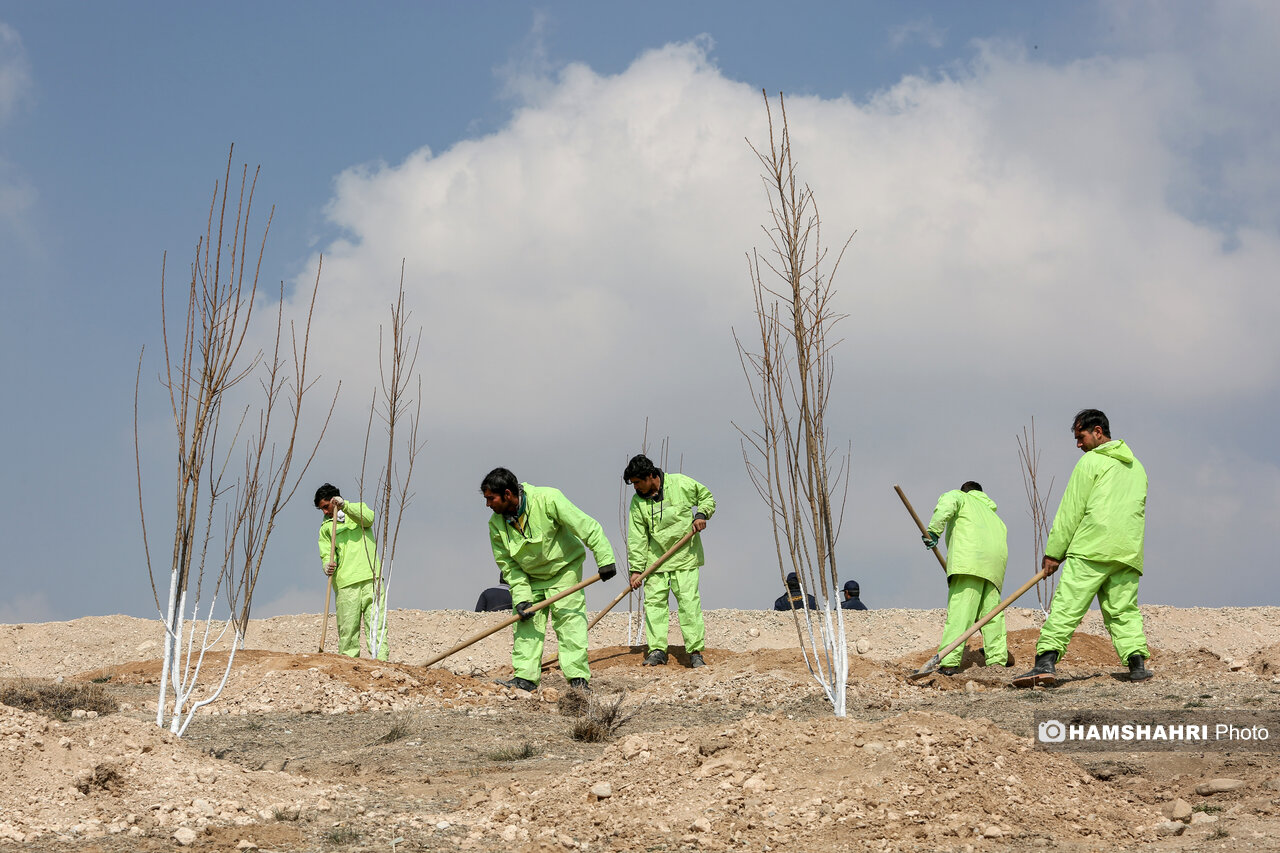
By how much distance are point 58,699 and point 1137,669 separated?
8.02 metres

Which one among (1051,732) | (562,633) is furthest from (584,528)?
(1051,732)

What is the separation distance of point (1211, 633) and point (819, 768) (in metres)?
12.2

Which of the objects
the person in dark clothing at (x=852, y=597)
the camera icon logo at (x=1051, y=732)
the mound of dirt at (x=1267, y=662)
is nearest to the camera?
the camera icon logo at (x=1051, y=732)

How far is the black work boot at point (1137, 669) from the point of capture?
7.75 metres

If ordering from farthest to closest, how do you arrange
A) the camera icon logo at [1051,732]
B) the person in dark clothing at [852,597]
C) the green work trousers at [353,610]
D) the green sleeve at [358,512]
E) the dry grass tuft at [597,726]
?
the person in dark clothing at [852,597]
the green work trousers at [353,610]
the green sleeve at [358,512]
the dry grass tuft at [597,726]
the camera icon logo at [1051,732]

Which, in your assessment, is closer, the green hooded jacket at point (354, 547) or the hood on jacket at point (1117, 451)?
the hood on jacket at point (1117, 451)

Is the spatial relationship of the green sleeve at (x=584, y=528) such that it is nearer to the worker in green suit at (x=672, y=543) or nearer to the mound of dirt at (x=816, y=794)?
the worker in green suit at (x=672, y=543)

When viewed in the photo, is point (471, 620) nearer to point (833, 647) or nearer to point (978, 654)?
point (978, 654)

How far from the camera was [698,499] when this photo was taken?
10.0m

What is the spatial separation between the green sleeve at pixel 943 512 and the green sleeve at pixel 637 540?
258cm

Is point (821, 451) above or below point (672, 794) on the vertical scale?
above

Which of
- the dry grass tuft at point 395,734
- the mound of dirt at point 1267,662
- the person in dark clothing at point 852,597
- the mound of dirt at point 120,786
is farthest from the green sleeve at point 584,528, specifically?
the person in dark clothing at point 852,597

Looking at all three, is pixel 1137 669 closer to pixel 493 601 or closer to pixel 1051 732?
pixel 1051 732

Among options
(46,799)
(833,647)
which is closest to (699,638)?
(833,647)
